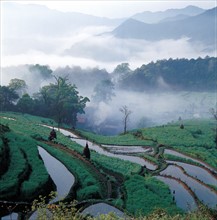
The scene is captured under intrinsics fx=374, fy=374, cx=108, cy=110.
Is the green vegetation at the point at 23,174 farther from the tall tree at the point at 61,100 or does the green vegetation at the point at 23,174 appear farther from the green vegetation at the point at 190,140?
the tall tree at the point at 61,100

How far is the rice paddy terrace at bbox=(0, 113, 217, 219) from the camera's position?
29641 millimetres

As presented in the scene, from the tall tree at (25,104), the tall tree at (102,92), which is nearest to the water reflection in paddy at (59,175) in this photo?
the tall tree at (25,104)

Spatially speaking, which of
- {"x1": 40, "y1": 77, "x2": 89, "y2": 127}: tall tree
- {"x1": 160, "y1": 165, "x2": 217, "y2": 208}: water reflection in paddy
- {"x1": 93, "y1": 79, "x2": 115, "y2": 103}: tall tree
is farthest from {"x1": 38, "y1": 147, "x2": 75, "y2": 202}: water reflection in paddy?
{"x1": 93, "y1": 79, "x2": 115, "y2": 103}: tall tree

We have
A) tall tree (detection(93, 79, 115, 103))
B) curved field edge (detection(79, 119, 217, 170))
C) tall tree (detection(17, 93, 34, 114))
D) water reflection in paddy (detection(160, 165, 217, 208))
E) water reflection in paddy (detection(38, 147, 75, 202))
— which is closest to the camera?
water reflection in paddy (detection(38, 147, 75, 202))

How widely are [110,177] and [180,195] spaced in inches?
288


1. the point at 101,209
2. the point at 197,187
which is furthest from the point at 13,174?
the point at 197,187

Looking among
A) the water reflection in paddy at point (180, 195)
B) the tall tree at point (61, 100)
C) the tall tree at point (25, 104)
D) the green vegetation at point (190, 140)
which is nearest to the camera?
the water reflection in paddy at point (180, 195)

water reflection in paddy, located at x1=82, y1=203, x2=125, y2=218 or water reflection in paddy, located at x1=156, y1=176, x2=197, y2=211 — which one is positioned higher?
water reflection in paddy, located at x1=82, y1=203, x2=125, y2=218

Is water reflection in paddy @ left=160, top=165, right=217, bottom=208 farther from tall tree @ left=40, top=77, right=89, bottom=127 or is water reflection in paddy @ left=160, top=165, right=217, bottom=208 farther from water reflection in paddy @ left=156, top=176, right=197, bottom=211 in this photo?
tall tree @ left=40, top=77, right=89, bottom=127

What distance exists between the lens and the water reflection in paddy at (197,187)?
35700 mm

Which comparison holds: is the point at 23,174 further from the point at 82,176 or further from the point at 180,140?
the point at 180,140

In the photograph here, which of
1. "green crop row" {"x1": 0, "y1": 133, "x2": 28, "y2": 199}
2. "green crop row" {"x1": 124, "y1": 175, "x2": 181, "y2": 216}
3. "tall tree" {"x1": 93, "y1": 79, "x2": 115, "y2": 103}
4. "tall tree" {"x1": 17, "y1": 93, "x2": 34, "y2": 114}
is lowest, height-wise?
"green crop row" {"x1": 124, "y1": 175, "x2": 181, "y2": 216}

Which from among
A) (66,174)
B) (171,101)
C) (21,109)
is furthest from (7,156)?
(171,101)

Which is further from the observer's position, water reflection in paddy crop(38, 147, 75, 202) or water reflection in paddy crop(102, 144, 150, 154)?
water reflection in paddy crop(102, 144, 150, 154)
